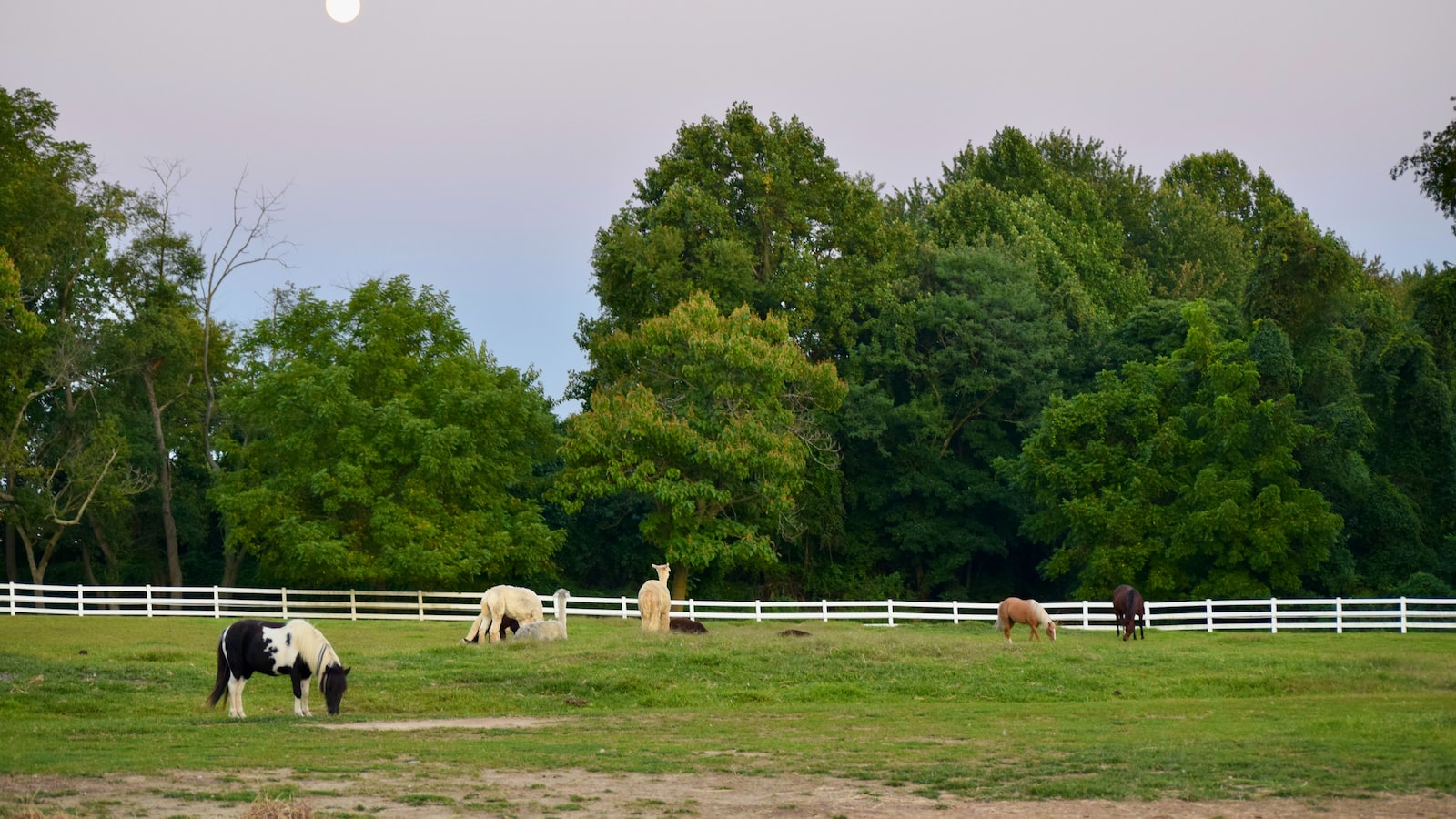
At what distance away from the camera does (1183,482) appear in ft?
135

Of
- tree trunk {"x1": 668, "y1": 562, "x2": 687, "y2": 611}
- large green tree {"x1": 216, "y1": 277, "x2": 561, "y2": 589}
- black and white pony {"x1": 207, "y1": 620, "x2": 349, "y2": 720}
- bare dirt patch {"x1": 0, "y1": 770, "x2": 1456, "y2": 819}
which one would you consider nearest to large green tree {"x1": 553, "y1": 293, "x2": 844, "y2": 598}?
tree trunk {"x1": 668, "y1": 562, "x2": 687, "y2": 611}

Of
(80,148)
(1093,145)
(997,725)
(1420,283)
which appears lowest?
(997,725)

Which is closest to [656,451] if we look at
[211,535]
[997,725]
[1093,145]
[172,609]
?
[172,609]

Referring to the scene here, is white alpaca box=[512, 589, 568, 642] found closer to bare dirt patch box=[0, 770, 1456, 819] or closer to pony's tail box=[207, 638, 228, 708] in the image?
pony's tail box=[207, 638, 228, 708]

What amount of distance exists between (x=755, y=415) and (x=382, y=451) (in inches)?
430

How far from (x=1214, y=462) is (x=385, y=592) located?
23.2 metres

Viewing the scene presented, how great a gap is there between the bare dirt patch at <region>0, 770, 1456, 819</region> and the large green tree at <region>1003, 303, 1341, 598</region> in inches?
1102

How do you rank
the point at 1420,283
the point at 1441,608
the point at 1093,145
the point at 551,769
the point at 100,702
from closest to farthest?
the point at 551,769 → the point at 100,702 → the point at 1420,283 → the point at 1441,608 → the point at 1093,145

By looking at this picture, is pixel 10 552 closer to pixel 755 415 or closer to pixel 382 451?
pixel 382 451

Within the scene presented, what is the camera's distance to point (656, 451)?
1667 inches

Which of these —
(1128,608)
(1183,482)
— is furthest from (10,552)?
(1183,482)

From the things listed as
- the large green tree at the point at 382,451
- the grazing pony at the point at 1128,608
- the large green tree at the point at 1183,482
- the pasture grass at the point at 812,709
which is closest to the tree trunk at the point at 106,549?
the large green tree at the point at 382,451

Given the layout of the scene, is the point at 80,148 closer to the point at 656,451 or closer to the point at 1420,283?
the point at 656,451

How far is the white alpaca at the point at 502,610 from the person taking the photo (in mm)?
27312
